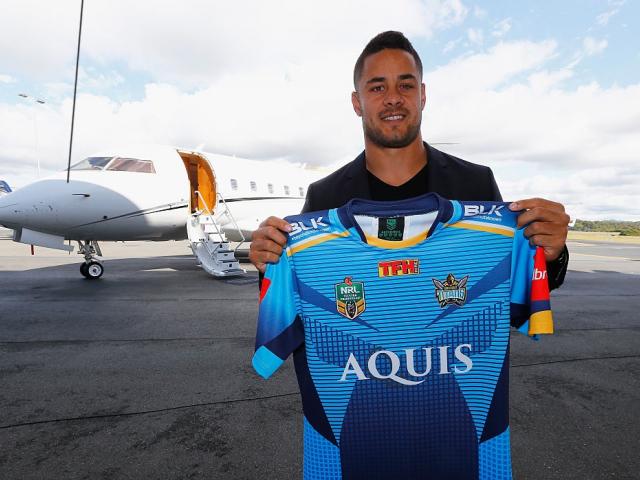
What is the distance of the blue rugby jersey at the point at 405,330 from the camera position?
215 centimetres

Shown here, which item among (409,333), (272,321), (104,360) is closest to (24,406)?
(104,360)

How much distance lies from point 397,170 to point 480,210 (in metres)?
0.57

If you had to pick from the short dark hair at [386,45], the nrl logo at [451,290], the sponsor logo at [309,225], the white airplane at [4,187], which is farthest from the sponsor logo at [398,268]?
the white airplane at [4,187]

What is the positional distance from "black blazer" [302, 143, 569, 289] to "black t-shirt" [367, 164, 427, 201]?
6 centimetres

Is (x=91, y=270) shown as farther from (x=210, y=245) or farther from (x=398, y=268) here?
(x=398, y=268)

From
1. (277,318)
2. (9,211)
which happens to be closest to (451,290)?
(277,318)

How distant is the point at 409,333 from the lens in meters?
2.19

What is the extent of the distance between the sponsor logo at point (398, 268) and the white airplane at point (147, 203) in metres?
10.4

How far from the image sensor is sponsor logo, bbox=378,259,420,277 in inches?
86.7

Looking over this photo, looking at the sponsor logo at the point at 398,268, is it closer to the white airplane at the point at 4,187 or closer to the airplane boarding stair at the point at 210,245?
the airplane boarding stair at the point at 210,245

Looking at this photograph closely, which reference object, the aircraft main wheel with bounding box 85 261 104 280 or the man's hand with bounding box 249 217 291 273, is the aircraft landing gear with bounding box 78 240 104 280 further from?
the man's hand with bounding box 249 217 291 273

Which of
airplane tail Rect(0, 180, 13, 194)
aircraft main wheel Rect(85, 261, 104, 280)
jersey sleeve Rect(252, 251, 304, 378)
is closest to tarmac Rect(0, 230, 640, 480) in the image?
jersey sleeve Rect(252, 251, 304, 378)

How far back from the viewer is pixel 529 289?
224 centimetres

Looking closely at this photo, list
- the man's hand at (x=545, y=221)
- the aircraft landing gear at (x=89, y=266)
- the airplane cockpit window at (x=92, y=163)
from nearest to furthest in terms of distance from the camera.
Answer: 1. the man's hand at (x=545, y=221)
2. the airplane cockpit window at (x=92, y=163)
3. the aircraft landing gear at (x=89, y=266)
